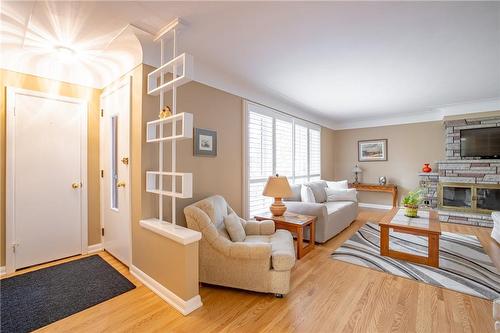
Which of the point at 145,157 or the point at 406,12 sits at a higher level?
the point at 406,12

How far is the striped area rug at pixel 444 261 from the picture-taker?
2.36 m

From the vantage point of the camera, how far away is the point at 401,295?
216 cm

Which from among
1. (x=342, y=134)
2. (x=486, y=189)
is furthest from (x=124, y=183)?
(x=486, y=189)

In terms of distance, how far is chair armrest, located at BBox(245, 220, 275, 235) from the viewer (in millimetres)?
2791

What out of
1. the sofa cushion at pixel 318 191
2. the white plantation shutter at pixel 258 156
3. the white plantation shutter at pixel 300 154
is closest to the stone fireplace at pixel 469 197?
the sofa cushion at pixel 318 191

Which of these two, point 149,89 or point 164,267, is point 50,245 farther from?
point 149,89

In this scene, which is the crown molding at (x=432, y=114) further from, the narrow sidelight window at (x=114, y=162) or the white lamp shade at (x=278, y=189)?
the narrow sidelight window at (x=114, y=162)

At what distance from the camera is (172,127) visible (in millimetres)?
2352

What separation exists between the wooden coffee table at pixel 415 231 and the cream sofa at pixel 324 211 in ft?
2.44

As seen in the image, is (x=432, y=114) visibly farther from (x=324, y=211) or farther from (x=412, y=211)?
(x=324, y=211)

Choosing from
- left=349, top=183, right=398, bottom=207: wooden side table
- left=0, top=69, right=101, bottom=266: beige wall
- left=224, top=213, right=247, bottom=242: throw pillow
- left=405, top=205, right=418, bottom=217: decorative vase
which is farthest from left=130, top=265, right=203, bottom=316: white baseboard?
left=349, top=183, right=398, bottom=207: wooden side table

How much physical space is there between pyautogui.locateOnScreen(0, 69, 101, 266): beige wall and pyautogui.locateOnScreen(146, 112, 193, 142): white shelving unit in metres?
1.31

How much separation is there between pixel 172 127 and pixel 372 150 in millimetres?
5814

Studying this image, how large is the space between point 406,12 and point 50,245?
14.6 ft
